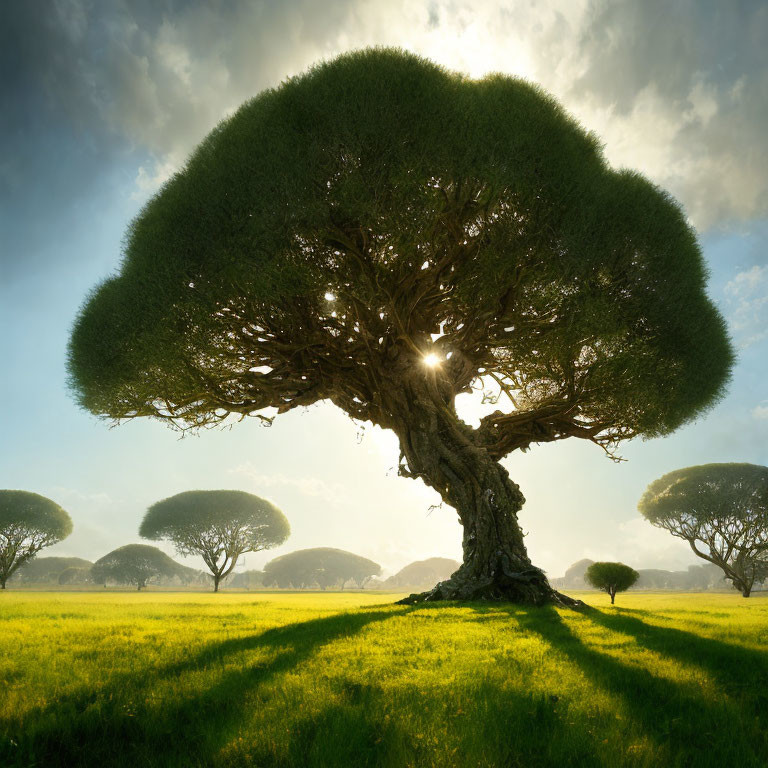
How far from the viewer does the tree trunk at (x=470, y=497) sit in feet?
50.2

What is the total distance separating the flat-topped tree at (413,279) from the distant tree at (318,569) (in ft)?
367

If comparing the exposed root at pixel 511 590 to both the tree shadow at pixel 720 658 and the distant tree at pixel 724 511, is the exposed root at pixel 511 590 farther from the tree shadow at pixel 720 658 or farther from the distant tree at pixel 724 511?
the distant tree at pixel 724 511

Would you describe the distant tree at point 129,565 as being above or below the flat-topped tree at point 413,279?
below

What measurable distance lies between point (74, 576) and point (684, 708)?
139902 millimetres

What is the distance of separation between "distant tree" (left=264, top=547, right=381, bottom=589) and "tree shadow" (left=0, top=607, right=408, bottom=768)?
407 feet

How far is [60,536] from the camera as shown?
54.8m

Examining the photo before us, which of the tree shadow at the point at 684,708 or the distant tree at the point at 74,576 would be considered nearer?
the tree shadow at the point at 684,708

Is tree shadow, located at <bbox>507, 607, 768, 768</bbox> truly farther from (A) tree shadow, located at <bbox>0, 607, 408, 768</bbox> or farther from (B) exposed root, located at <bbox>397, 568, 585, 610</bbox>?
(B) exposed root, located at <bbox>397, 568, 585, 610</bbox>

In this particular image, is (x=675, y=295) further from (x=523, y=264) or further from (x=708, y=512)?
(x=708, y=512)

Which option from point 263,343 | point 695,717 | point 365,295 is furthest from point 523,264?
point 695,717

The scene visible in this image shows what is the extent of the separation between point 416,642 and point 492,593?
355 inches

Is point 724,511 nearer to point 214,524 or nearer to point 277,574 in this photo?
point 214,524

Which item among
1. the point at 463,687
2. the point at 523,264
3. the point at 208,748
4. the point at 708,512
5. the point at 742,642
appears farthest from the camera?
the point at 708,512

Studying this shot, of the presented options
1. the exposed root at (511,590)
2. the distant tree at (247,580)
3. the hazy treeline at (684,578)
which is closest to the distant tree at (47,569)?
the distant tree at (247,580)
